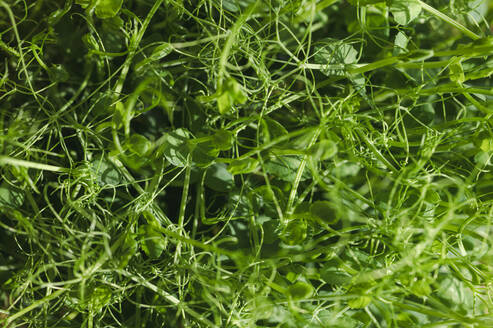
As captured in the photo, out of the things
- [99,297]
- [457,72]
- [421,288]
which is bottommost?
[99,297]

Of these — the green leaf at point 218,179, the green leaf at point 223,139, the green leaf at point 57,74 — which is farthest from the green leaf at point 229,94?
the green leaf at point 57,74

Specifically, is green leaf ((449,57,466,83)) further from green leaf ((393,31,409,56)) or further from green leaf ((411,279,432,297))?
green leaf ((411,279,432,297))

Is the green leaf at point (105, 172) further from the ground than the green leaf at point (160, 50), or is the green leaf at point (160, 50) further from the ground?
the green leaf at point (160, 50)

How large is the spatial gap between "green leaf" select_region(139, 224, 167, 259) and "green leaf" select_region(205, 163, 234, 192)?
0.11 m

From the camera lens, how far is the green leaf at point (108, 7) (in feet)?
1.64

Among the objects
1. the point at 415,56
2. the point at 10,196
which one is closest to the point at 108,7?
the point at 10,196

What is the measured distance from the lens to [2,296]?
0.60 metres

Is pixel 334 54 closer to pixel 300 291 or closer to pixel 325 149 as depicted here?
pixel 325 149

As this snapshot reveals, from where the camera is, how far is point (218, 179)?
22.9 inches

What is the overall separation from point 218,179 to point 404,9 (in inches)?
13.9

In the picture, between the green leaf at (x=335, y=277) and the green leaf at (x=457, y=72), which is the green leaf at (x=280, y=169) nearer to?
the green leaf at (x=335, y=277)

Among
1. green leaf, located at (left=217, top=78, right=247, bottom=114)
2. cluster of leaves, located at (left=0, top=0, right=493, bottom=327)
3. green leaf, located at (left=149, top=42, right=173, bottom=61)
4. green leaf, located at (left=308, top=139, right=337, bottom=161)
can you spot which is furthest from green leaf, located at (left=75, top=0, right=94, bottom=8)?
green leaf, located at (left=308, top=139, right=337, bottom=161)

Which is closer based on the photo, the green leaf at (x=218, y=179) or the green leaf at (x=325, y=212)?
the green leaf at (x=325, y=212)

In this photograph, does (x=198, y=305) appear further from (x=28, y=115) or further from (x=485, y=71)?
(x=485, y=71)
